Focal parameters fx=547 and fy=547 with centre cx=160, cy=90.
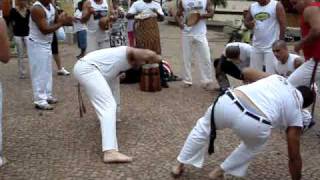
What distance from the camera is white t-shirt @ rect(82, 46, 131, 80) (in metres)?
5.84

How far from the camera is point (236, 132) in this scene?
14.7ft

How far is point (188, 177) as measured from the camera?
199 inches

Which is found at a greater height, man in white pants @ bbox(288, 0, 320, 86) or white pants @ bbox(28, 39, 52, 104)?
man in white pants @ bbox(288, 0, 320, 86)

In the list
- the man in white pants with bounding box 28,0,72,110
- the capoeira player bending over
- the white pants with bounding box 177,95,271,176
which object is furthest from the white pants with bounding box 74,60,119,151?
the man in white pants with bounding box 28,0,72,110

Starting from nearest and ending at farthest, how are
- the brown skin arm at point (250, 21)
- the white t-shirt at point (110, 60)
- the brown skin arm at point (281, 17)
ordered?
the white t-shirt at point (110, 60), the brown skin arm at point (281, 17), the brown skin arm at point (250, 21)

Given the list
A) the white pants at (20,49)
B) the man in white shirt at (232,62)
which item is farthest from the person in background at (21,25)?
the man in white shirt at (232,62)

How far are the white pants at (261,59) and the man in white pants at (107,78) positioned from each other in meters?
2.51

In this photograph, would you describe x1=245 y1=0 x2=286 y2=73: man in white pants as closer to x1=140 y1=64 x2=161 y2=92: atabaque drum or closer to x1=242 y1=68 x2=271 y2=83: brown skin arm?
x1=140 y1=64 x2=161 y2=92: atabaque drum

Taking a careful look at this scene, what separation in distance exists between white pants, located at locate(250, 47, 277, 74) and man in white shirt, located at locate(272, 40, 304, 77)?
551 mm

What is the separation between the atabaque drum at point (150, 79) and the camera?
9.02 m

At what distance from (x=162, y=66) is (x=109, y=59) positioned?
12.1 ft

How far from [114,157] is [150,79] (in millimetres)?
3692

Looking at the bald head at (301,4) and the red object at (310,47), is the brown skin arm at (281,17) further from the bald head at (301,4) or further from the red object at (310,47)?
the red object at (310,47)

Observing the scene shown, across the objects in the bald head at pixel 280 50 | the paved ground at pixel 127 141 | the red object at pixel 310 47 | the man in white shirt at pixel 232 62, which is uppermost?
the red object at pixel 310 47
